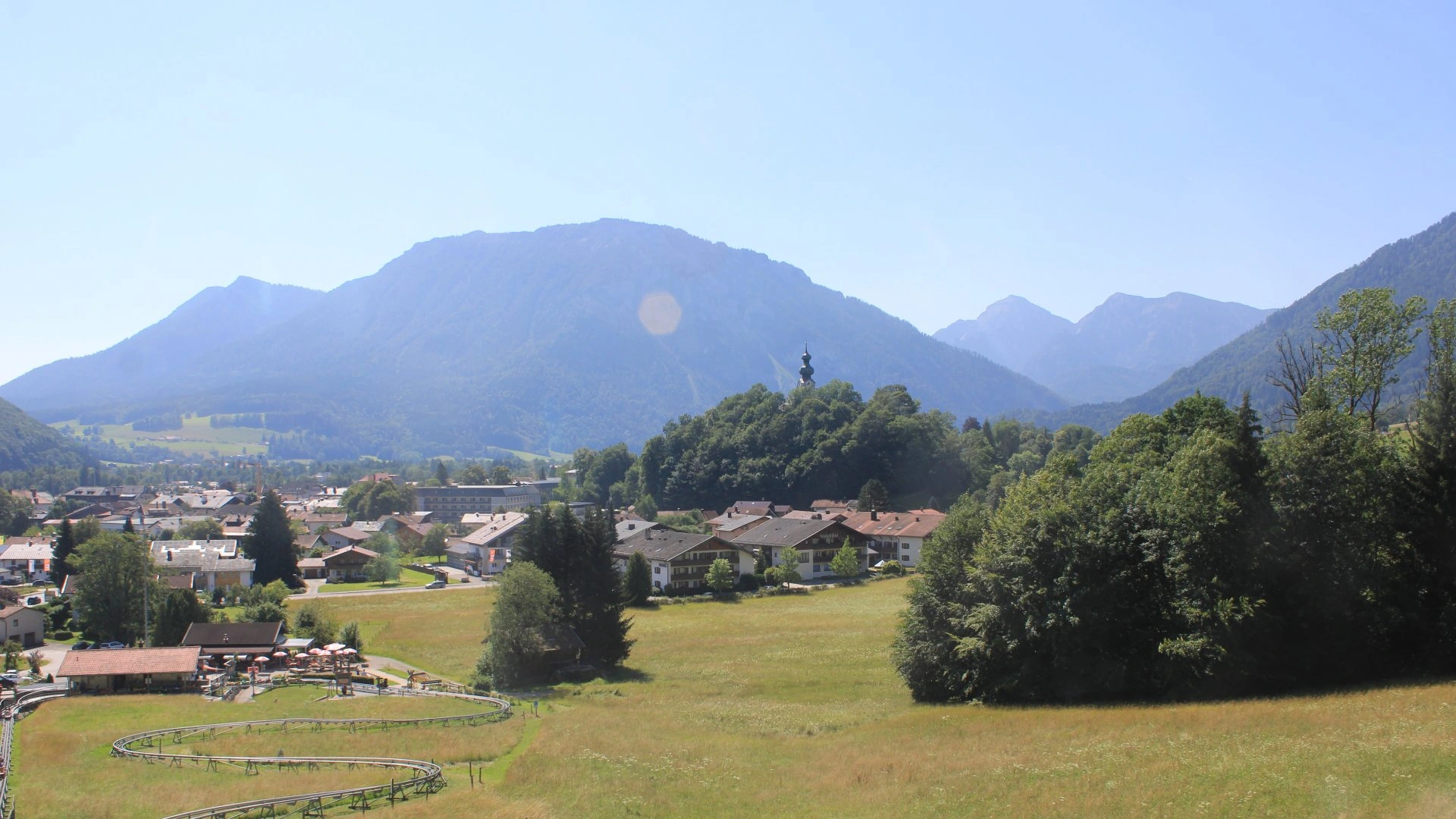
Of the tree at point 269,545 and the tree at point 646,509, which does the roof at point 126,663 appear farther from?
the tree at point 646,509

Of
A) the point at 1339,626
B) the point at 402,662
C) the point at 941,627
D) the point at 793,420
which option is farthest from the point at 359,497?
the point at 1339,626

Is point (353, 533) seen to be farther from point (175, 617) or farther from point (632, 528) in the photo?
point (175, 617)

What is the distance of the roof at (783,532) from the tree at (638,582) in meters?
14.6

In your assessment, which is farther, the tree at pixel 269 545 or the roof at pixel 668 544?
the tree at pixel 269 545

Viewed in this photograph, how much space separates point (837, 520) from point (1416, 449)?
178ft

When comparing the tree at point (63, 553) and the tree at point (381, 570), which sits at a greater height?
the tree at point (63, 553)

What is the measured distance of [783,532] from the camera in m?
78.5

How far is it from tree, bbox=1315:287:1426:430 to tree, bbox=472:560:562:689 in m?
32.3

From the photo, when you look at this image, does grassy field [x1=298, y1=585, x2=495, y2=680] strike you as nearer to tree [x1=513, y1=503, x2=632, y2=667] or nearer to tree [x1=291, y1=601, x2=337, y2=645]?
tree [x1=291, y1=601, x2=337, y2=645]

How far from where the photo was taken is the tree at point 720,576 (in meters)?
68.0

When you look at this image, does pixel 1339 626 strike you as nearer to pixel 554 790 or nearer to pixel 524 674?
pixel 554 790

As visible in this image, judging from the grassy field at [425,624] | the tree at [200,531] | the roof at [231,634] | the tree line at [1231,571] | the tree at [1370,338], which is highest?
the tree at [1370,338]

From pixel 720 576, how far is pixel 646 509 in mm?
48182

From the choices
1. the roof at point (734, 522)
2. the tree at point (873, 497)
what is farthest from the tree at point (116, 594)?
the tree at point (873, 497)
